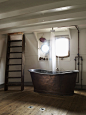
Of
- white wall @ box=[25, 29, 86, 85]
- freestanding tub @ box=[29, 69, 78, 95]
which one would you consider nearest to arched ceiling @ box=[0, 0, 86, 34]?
white wall @ box=[25, 29, 86, 85]

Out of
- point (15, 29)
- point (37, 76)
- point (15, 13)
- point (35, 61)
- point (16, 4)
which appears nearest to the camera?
point (16, 4)

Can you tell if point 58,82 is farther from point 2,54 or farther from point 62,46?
point 2,54

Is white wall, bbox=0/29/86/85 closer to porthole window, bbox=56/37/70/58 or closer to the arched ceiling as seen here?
porthole window, bbox=56/37/70/58

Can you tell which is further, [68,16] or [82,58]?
[82,58]

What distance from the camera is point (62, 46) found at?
19.3 feet

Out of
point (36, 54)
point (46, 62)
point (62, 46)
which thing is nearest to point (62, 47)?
point (62, 46)

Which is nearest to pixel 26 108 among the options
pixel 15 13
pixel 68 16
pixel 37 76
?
pixel 37 76

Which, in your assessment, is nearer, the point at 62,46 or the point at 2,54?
the point at 62,46

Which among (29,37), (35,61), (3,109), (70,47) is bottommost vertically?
(3,109)

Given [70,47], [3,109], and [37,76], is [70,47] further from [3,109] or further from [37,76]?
[3,109]

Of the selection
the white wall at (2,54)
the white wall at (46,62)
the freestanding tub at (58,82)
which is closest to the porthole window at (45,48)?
the white wall at (46,62)

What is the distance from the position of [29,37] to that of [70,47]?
207cm

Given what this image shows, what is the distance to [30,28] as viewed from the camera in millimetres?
4938

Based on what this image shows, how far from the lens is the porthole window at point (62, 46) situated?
581 cm
